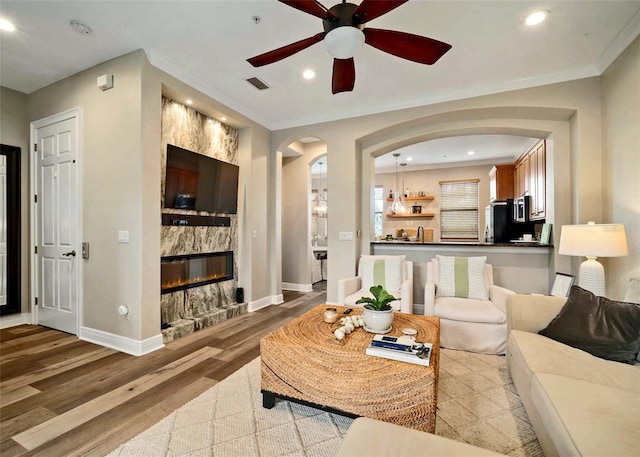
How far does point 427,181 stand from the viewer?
808 cm

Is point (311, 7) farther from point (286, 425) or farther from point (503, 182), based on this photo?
point (503, 182)

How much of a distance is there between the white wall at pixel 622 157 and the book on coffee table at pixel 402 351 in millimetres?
2262

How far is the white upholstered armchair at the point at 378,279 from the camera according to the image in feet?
11.3

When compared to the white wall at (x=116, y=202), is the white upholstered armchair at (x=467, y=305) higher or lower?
lower

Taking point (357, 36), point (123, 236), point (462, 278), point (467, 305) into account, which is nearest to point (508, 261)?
point (462, 278)

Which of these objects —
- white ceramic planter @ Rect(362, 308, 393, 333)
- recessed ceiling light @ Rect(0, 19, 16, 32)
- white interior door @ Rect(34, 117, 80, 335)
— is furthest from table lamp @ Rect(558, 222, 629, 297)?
recessed ceiling light @ Rect(0, 19, 16, 32)

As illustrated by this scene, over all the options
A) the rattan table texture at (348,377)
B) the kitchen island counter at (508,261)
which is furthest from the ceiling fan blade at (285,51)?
the kitchen island counter at (508,261)

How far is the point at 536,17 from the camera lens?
7.94 feet

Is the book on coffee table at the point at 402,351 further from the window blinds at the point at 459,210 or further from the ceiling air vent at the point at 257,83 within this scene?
the window blinds at the point at 459,210

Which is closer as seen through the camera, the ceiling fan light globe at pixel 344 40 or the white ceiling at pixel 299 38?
the ceiling fan light globe at pixel 344 40

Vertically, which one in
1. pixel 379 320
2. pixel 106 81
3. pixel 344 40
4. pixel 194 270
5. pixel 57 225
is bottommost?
pixel 379 320

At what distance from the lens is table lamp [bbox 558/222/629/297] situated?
2.40 meters

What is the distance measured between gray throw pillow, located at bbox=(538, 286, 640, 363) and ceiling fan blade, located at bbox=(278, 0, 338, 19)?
8.06 ft

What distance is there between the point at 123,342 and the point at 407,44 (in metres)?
3.58
